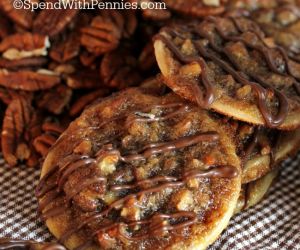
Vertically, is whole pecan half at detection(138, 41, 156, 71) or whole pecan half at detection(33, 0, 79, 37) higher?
whole pecan half at detection(33, 0, 79, 37)

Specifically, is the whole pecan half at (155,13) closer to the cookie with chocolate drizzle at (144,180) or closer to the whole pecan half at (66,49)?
the whole pecan half at (66,49)

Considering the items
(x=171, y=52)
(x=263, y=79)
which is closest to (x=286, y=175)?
(x=263, y=79)

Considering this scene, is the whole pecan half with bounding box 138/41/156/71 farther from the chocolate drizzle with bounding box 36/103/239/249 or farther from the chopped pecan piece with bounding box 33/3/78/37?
the chocolate drizzle with bounding box 36/103/239/249

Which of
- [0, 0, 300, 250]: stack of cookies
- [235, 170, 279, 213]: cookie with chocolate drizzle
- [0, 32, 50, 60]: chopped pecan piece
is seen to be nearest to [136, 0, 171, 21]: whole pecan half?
[0, 0, 300, 250]: stack of cookies

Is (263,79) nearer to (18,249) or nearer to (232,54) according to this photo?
(232,54)

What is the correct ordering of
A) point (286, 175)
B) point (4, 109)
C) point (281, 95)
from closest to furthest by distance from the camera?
point (281, 95)
point (286, 175)
point (4, 109)
